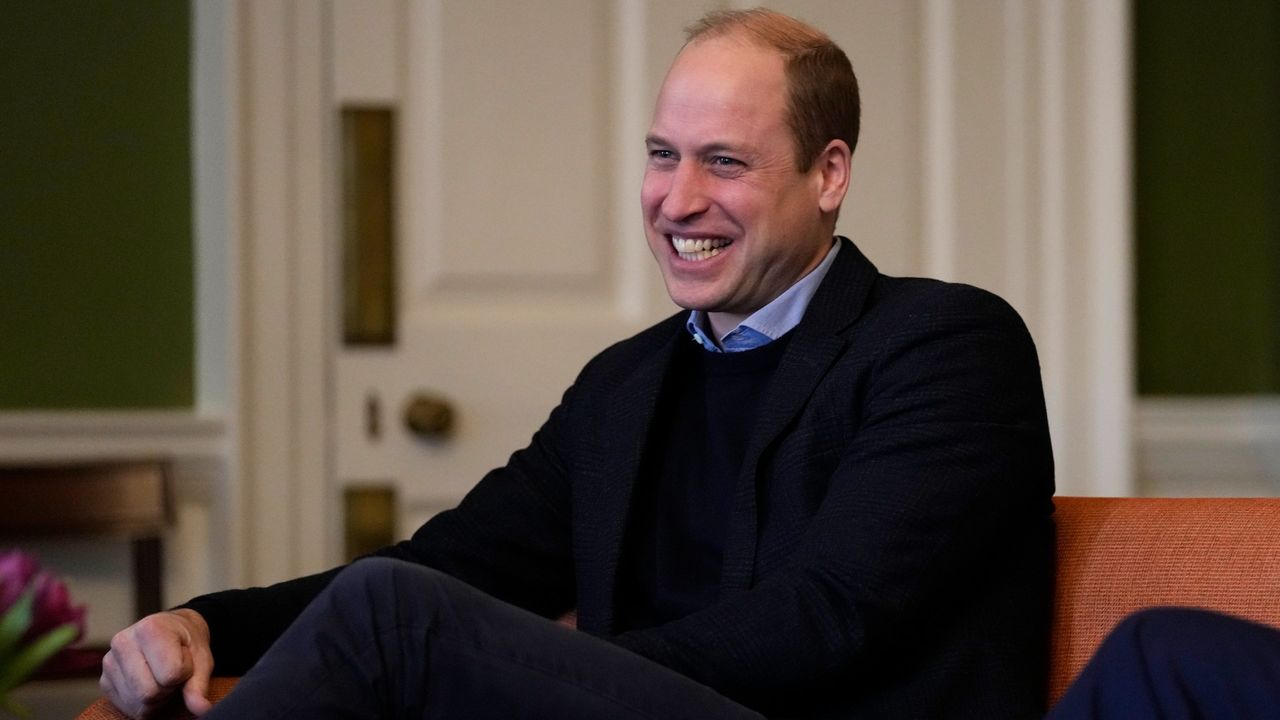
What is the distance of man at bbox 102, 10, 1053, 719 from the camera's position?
4.75 ft

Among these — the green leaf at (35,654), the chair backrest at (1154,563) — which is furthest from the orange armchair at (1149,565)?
the green leaf at (35,654)

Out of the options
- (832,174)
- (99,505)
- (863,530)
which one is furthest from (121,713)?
(99,505)

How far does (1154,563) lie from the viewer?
5.77ft

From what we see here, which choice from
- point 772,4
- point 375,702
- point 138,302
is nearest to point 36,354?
point 138,302

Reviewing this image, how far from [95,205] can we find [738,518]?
166 centimetres

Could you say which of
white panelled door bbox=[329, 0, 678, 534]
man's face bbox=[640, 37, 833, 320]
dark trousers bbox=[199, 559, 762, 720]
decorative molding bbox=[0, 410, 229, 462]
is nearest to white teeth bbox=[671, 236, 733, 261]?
man's face bbox=[640, 37, 833, 320]

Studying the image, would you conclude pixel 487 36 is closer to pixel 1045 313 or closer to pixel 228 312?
pixel 228 312

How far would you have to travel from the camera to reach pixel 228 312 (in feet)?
9.80

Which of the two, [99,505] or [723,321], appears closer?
[723,321]

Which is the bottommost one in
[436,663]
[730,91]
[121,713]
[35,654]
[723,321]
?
[121,713]

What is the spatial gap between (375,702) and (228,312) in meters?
1.69

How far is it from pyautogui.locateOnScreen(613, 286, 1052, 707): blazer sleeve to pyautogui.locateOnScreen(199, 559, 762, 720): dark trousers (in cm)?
14

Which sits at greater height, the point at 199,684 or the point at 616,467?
the point at 616,467

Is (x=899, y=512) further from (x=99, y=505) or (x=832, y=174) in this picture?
(x=99, y=505)
